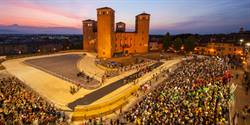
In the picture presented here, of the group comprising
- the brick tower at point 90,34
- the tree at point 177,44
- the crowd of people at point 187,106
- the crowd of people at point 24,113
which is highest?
the brick tower at point 90,34

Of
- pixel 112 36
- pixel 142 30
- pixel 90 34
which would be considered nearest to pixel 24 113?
pixel 112 36

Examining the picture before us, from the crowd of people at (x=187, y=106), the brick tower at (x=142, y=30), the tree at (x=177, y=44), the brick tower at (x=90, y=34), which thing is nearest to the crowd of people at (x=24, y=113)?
the crowd of people at (x=187, y=106)

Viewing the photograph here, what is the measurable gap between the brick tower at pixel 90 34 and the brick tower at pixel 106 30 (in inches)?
418

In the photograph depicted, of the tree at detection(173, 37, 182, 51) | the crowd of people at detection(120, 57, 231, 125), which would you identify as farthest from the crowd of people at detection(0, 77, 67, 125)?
the tree at detection(173, 37, 182, 51)

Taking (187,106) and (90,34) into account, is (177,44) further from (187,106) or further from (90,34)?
(187,106)

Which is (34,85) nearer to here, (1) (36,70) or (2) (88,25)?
(1) (36,70)

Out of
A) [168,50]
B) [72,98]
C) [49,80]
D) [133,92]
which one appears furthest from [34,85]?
[168,50]

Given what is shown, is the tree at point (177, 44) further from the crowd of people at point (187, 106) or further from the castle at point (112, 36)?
the crowd of people at point (187, 106)

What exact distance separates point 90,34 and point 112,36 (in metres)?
12.4

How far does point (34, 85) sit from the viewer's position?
26734mm

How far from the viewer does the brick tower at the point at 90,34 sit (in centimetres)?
5658

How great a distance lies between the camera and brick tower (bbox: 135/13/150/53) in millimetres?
55247

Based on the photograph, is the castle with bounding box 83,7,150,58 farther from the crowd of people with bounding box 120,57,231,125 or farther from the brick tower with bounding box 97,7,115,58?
the crowd of people with bounding box 120,57,231,125

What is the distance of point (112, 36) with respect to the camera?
155 feet
